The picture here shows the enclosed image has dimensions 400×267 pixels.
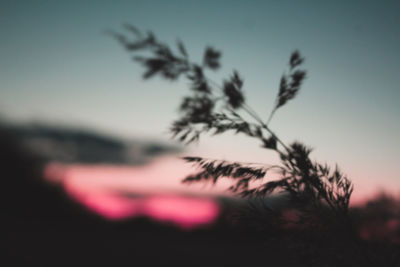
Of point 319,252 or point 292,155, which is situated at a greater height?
point 292,155

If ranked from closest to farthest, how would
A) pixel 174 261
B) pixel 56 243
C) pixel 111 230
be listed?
pixel 174 261 → pixel 56 243 → pixel 111 230

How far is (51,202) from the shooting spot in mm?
36688

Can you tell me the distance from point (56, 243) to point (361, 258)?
25.0 meters

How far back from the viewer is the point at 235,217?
80.7 inches

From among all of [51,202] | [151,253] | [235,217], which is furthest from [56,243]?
[235,217]

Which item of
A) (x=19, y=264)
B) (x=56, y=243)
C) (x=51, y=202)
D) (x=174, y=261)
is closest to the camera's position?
(x=19, y=264)

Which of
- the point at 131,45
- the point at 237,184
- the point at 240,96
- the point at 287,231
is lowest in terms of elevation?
the point at 287,231

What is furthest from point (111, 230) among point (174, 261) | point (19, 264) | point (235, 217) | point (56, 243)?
point (235, 217)

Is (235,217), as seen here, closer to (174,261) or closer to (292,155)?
(292,155)

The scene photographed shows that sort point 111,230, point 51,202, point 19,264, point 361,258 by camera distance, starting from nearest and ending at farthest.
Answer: point 361,258 < point 19,264 < point 111,230 < point 51,202

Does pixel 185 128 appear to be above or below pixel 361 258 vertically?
above

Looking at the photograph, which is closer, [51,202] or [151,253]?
[151,253]

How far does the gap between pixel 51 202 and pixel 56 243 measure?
19640mm

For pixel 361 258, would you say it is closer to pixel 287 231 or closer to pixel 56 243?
pixel 287 231
